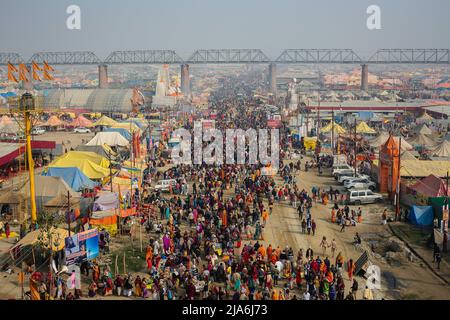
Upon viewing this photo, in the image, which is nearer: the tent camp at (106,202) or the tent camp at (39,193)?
the tent camp at (106,202)

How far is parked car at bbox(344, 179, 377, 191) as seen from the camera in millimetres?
24266

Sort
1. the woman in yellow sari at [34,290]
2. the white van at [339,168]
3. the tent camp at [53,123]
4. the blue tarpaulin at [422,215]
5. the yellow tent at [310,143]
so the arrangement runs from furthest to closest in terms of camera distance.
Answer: the tent camp at [53,123]
the yellow tent at [310,143]
the white van at [339,168]
the blue tarpaulin at [422,215]
the woman in yellow sari at [34,290]

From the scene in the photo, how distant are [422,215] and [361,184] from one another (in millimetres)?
5345

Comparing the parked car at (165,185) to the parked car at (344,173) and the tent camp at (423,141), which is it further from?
the tent camp at (423,141)

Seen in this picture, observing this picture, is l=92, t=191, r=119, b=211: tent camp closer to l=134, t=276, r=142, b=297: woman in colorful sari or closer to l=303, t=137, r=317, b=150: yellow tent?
l=134, t=276, r=142, b=297: woman in colorful sari

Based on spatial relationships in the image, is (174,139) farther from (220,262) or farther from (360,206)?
(220,262)

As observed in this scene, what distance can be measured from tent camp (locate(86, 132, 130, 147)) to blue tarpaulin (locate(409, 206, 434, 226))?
19481 millimetres

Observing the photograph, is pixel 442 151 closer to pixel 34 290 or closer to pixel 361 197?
pixel 361 197

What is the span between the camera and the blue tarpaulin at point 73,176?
21.7 m

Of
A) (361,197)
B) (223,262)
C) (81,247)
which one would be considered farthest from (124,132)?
(223,262)

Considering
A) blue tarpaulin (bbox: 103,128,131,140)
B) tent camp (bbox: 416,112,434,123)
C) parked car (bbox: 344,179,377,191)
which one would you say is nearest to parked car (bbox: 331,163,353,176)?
parked car (bbox: 344,179,377,191)

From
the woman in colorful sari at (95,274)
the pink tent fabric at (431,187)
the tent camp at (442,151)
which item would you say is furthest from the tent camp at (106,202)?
the tent camp at (442,151)

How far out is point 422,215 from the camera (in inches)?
753

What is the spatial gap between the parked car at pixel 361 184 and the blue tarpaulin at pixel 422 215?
4.86m
